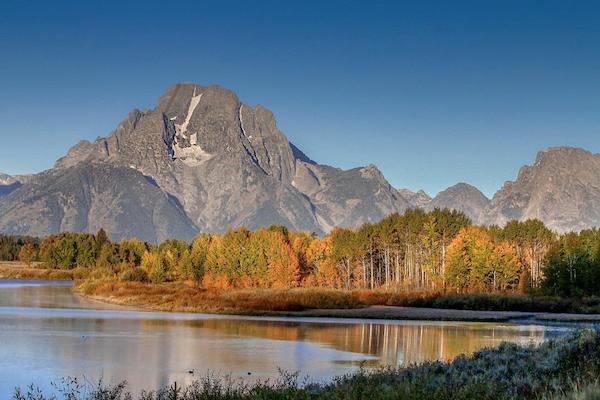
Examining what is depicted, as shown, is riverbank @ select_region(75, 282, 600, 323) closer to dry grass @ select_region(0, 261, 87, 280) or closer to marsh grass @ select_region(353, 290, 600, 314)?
marsh grass @ select_region(353, 290, 600, 314)

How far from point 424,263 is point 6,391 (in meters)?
111

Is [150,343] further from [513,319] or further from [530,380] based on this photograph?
[513,319]

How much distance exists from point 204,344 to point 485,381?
2908cm

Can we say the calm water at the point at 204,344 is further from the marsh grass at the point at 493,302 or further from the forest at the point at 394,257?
the forest at the point at 394,257

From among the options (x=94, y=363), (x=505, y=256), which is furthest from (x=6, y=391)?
(x=505, y=256)

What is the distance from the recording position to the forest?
114812 mm

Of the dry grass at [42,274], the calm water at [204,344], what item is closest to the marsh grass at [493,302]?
the calm water at [204,344]

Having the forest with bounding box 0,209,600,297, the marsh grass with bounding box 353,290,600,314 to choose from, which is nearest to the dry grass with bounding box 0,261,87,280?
the forest with bounding box 0,209,600,297

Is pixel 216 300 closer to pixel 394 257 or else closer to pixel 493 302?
pixel 493 302

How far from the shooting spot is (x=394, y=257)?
485 feet

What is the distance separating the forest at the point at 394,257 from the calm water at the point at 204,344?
162ft

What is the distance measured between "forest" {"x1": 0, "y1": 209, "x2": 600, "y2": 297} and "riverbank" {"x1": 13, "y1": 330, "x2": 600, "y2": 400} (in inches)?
3413

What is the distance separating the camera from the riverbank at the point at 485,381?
14.4 metres

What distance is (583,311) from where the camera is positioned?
265ft
